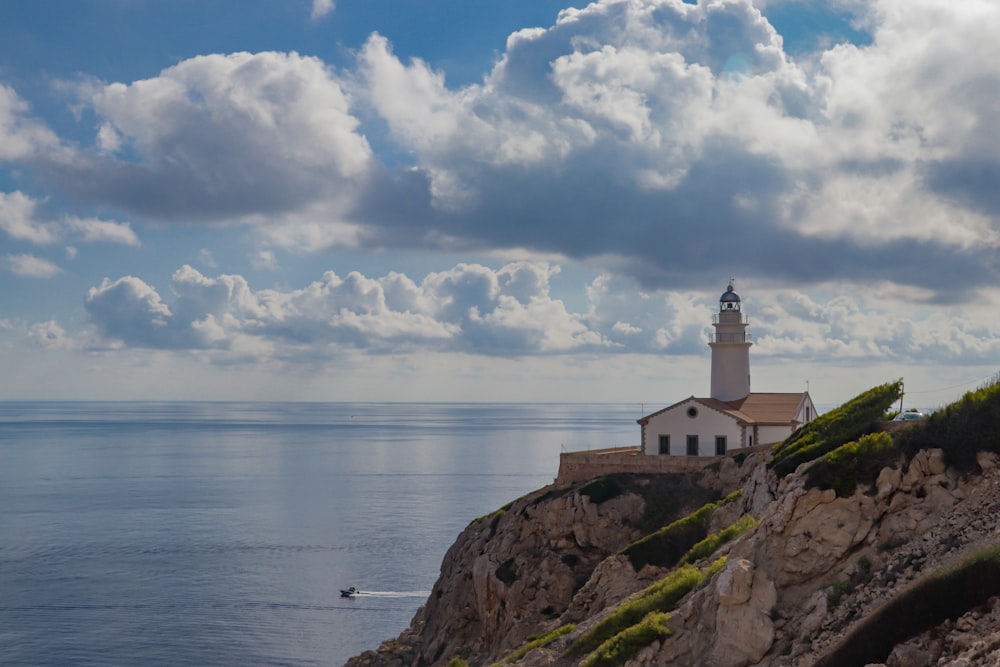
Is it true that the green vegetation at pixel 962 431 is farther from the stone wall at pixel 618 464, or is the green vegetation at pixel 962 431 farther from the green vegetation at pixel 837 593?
the stone wall at pixel 618 464

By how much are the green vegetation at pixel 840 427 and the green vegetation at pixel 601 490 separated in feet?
44.2

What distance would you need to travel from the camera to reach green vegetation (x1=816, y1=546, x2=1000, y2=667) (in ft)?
47.1

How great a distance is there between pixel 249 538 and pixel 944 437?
79596mm

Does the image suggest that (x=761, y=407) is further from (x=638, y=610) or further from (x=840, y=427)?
(x=638, y=610)

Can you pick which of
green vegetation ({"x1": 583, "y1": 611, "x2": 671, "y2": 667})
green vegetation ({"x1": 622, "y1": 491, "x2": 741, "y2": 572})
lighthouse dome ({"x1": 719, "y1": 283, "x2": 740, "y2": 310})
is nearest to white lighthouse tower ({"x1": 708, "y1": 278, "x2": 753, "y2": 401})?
lighthouse dome ({"x1": 719, "y1": 283, "x2": 740, "y2": 310})

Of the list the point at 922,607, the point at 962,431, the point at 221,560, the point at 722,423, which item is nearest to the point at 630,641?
the point at 922,607

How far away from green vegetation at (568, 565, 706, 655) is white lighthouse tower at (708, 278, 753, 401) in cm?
3355

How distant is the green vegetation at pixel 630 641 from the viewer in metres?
19.3

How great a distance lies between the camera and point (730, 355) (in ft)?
187

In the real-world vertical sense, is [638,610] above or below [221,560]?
above

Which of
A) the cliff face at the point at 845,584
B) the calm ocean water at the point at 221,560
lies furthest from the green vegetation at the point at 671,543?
the calm ocean water at the point at 221,560

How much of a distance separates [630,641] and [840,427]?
1127 centimetres

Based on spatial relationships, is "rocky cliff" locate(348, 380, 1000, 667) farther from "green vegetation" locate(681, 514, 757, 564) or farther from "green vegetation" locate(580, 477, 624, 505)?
"green vegetation" locate(580, 477, 624, 505)

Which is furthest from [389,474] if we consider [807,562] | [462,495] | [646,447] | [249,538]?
[807,562]
